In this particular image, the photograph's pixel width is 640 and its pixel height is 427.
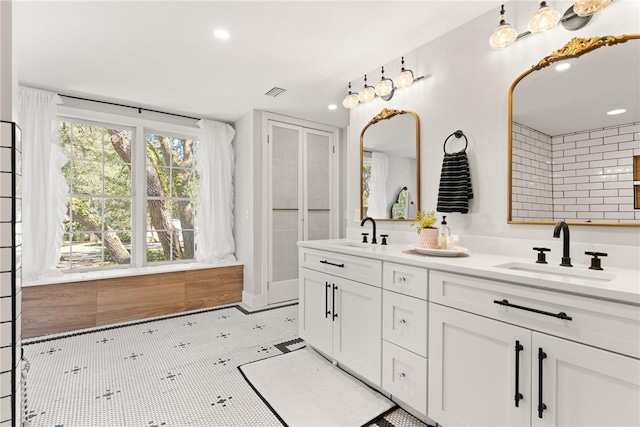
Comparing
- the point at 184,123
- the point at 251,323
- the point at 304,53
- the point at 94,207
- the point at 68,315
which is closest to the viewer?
the point at 304,53

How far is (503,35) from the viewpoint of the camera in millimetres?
1675

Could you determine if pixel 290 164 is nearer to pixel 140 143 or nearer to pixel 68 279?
pixel 140 143

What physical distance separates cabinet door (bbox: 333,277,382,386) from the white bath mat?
119 millimetres

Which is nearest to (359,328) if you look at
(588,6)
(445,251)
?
(445,251)

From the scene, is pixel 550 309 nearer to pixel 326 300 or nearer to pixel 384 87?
pixel 326 300

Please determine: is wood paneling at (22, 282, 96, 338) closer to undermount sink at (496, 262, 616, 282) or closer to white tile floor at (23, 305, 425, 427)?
white tile floor at (23, 305, 425, 427)

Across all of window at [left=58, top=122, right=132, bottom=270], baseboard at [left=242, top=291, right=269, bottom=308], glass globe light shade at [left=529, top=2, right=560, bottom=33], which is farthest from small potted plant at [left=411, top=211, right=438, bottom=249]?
window at [left=58, top=122, right=132, bottom=270]

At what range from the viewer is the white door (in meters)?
3.78

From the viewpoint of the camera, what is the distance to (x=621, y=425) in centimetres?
100

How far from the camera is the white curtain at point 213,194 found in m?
3.85

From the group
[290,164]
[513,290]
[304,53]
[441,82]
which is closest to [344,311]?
[513,290]

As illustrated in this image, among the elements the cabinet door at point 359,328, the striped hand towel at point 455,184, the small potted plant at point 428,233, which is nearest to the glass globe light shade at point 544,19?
the striped hand towel at point 455,184

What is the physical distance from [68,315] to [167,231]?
50.9 inches

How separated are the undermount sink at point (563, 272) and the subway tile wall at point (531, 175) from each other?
0.31 metres
